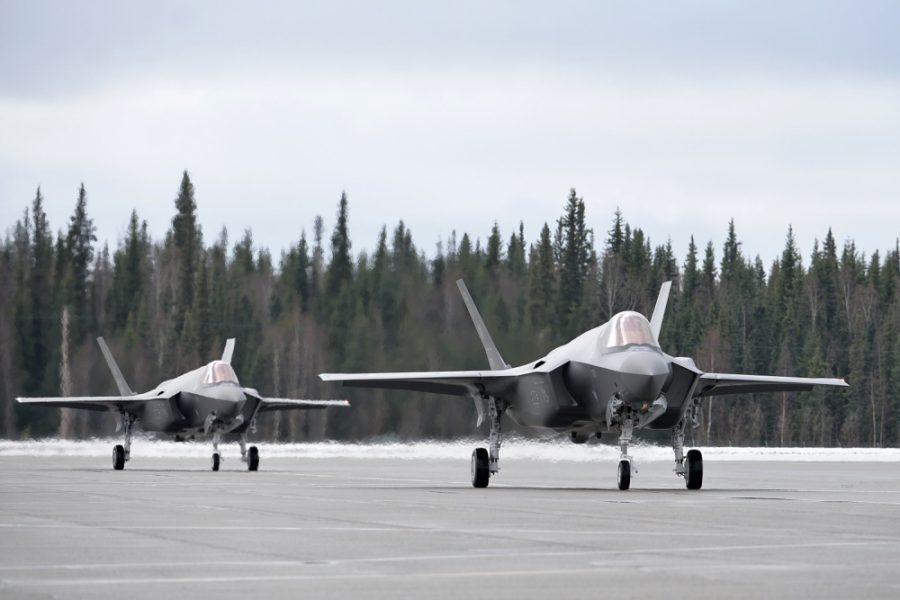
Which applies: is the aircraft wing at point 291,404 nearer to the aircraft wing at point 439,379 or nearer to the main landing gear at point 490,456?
the aircraft wing at point 439,379

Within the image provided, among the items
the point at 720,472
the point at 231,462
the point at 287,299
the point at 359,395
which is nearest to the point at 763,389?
the point at 720,472

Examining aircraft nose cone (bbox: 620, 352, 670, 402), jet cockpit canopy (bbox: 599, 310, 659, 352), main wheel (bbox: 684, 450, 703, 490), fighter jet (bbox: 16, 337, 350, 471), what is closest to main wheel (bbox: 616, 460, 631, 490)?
aircraft nose cone (bbox: 620, 352, 670, 402)

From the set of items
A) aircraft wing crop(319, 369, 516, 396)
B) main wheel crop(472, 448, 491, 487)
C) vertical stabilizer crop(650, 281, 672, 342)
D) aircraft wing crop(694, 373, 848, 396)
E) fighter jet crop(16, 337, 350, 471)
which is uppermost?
vertical stabilizer crop(650, 281, 672, 342)

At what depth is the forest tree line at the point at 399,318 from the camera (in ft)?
176

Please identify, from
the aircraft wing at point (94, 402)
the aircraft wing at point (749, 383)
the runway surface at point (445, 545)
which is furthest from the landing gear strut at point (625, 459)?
the aircraft wing at point (94, 402)

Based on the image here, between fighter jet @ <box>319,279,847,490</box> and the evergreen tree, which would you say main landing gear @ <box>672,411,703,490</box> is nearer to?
fighter jet @ <box>319,279,847,490</box>

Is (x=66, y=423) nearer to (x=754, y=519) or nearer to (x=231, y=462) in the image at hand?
(x=231, y=462)

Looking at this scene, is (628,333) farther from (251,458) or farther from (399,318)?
(399,318)

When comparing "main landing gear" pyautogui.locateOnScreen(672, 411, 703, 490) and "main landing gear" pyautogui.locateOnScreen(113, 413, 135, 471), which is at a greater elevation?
"main landing gear" pyautogui.locateOnScreen(672, 411, 703, 490)

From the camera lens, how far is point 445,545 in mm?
10859

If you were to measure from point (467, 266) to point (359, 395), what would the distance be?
854 centimetres

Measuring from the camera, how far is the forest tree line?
53531mm

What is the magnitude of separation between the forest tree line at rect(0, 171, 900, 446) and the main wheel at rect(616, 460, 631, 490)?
83.8 ft

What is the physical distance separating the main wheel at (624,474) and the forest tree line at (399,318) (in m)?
25.5
